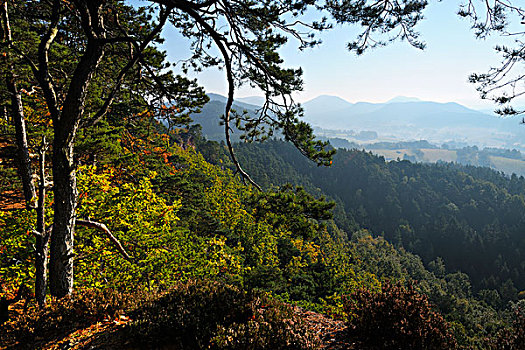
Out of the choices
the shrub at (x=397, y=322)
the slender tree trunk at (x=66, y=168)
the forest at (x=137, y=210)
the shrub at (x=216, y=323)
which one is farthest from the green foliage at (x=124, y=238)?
the shrub at (x=397, y=322)

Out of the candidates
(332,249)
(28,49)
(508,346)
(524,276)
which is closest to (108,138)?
(28,49)

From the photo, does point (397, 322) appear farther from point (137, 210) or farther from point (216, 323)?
point (137, 210)

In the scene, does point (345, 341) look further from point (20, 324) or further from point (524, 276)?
point (524, 276)

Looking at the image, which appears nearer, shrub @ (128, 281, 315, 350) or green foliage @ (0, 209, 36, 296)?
shrub @ (128, 281, 315, 350)

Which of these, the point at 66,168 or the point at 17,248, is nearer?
the point at 66,168

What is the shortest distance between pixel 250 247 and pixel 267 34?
22.0m

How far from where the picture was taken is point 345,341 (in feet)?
14.8

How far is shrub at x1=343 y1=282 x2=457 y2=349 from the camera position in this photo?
3.90 meters

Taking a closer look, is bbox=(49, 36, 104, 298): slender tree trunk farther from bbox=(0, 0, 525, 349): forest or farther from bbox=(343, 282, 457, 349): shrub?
bbox=(343, 282, 457, 349): shrub

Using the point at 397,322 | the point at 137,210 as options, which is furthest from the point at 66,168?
the point at 397,322

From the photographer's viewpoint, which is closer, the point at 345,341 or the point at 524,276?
the point at 345,341

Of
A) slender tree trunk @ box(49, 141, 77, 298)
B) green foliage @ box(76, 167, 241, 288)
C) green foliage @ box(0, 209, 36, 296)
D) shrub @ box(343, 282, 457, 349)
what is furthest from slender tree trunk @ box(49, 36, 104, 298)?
shrub @ box(343, 282, 457, 349)

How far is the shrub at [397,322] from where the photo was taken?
3902 millimetres

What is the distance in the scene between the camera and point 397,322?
4.09 meters
